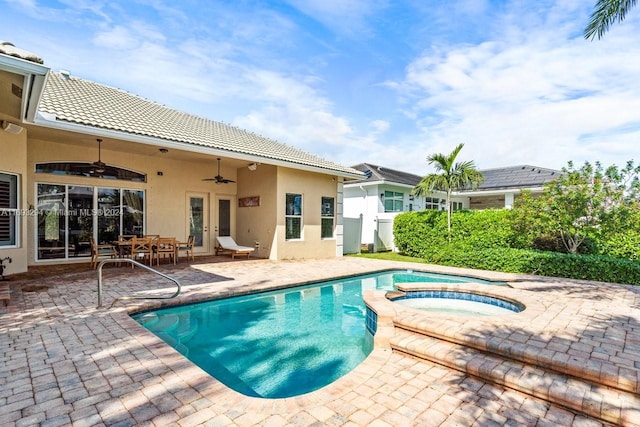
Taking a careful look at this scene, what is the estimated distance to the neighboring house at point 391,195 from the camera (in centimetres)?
1894

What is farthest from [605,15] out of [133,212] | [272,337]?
[133,212]

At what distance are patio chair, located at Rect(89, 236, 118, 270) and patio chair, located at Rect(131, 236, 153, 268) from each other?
0.67 m

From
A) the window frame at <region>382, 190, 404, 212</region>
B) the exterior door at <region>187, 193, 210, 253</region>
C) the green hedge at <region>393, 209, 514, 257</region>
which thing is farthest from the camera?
the window frame at <region>382, 190, 404, 212</region>

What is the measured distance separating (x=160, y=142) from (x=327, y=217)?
7.94 m

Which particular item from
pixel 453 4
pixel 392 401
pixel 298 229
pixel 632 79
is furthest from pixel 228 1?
pixel 632 79

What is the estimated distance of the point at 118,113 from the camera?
10.8 m

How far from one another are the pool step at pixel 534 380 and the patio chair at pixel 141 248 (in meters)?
9.18

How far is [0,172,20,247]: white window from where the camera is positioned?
28.3ft

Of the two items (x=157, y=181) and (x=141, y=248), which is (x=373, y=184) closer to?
(x=157, y=181)

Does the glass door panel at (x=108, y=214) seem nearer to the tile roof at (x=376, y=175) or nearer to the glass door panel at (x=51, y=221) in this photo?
the glass door panel at (x=51, y=221)

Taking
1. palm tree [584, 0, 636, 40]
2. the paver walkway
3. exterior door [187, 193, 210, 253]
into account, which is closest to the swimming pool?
the paver walkway

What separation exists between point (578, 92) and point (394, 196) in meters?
10.8

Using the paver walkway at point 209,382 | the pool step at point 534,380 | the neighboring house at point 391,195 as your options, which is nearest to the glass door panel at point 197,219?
the paver walkway at point 209,382

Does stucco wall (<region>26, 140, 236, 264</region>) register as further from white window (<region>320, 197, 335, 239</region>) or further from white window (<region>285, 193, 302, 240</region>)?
white window (<region>320, 197, 335, 239</region>)
